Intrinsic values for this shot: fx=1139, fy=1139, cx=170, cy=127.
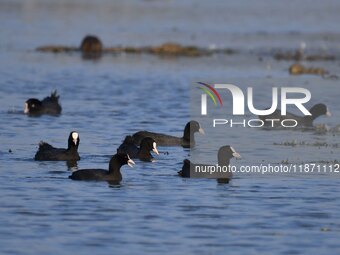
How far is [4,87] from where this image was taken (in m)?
39.1

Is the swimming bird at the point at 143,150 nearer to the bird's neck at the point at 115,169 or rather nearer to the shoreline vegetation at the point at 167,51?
the bird's neck at the point at 115,169

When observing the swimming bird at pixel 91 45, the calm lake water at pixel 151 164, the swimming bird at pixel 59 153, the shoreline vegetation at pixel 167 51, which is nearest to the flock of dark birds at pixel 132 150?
the swimming bird at pixel 59 153

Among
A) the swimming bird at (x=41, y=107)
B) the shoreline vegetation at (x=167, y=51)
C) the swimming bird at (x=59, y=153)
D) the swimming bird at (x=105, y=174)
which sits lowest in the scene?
the swimming bird at (x=105, y=174)

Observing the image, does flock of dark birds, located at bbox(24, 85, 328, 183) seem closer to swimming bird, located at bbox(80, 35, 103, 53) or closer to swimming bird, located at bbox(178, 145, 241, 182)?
swimming bird, located at bbox(178, 145, 241, 182)

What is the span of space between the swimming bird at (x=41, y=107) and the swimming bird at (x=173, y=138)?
19.8ft

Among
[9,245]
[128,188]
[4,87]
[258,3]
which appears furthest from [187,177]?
[258,3]

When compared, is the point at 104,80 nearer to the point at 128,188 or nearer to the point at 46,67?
the point at 46,67

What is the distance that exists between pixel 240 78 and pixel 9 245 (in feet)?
87.4

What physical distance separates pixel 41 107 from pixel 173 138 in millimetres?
6417

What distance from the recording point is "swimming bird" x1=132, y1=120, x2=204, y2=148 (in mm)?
26188

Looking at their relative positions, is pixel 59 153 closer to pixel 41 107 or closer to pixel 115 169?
pixel 115 169

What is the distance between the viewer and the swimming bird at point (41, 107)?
3152 cm

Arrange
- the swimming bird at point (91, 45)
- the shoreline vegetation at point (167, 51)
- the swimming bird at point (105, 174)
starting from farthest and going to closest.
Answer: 1. the swimming bird at point (91, 45)
2. the shoreline vegetation at point (167, 51)
3. the swimming bird at point (105, 174)

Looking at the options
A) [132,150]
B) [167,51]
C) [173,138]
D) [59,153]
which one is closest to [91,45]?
[167,51]
